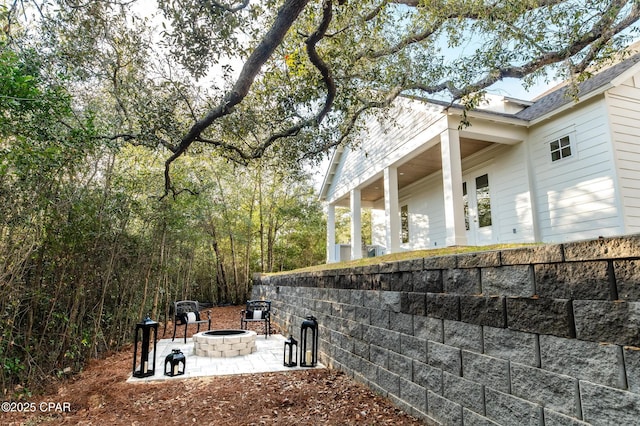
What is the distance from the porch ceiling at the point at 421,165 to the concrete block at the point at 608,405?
6057 mm

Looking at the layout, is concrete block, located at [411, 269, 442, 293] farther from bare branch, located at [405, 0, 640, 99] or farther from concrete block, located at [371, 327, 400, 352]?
bare branch, located at [405, 0, 640, 99]

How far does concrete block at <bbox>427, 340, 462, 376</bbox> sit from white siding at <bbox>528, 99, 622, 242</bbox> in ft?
13.7

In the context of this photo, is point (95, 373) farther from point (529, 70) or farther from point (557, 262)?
point (529, 70)

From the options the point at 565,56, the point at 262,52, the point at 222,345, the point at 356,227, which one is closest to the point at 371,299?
the point at 262,52

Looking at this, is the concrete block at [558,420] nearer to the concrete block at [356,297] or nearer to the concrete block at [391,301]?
the concrete block at [391,301]

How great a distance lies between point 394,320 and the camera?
3.18 meters

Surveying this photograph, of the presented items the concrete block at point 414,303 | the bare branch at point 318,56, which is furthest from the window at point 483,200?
the concrete block at point 414,303

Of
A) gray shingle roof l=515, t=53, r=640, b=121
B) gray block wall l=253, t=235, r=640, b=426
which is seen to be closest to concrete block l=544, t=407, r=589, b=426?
gray block wall l=253, t=235, r=640, b=426

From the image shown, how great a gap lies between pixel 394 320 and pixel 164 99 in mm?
4416

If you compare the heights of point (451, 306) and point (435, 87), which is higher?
point (435, 87)

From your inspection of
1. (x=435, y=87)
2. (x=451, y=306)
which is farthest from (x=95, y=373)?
(x=435, y=87)

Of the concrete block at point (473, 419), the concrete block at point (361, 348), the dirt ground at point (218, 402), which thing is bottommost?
the dirt ground at point (218, 402)

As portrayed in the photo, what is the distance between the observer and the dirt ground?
304cm

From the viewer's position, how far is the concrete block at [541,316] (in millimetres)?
1672
